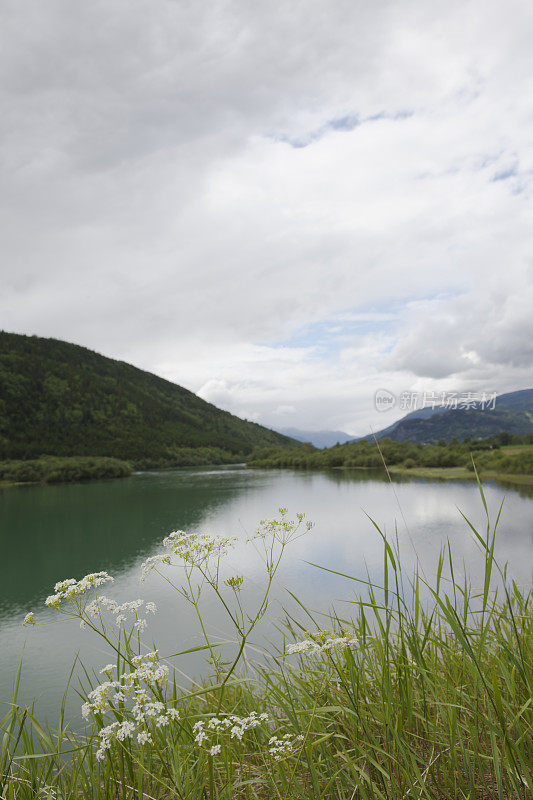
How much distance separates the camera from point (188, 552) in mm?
2104

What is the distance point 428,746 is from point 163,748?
120 cm

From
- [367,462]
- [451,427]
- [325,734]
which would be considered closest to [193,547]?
[325,734]

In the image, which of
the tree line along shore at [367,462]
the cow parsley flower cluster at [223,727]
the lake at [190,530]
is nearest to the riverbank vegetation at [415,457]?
the tree line along shore at [367,462]

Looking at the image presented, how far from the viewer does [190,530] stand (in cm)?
2170

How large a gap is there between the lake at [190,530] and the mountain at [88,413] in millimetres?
43876

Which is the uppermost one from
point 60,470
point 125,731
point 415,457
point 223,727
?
point 125,731

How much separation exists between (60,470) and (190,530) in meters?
45.1

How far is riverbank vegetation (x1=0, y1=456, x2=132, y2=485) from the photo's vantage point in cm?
→ 5769

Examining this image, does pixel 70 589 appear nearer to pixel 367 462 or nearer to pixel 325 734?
pixel 325 734

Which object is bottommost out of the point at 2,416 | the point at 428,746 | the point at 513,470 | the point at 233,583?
the point at 513,470

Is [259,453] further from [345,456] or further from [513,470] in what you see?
[513,470]

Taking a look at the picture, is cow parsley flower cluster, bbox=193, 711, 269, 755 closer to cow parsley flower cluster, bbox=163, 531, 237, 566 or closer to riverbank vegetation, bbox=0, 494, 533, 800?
riverbank vegetation, bbox=0, 494, 533, 800

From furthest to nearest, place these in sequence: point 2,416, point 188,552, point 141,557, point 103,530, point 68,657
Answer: point 2,416 → point 103,530 → point 141,557 → point 68,657 → point 188,552

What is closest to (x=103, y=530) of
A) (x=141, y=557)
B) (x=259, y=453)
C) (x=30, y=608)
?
(x=141, y=557)
